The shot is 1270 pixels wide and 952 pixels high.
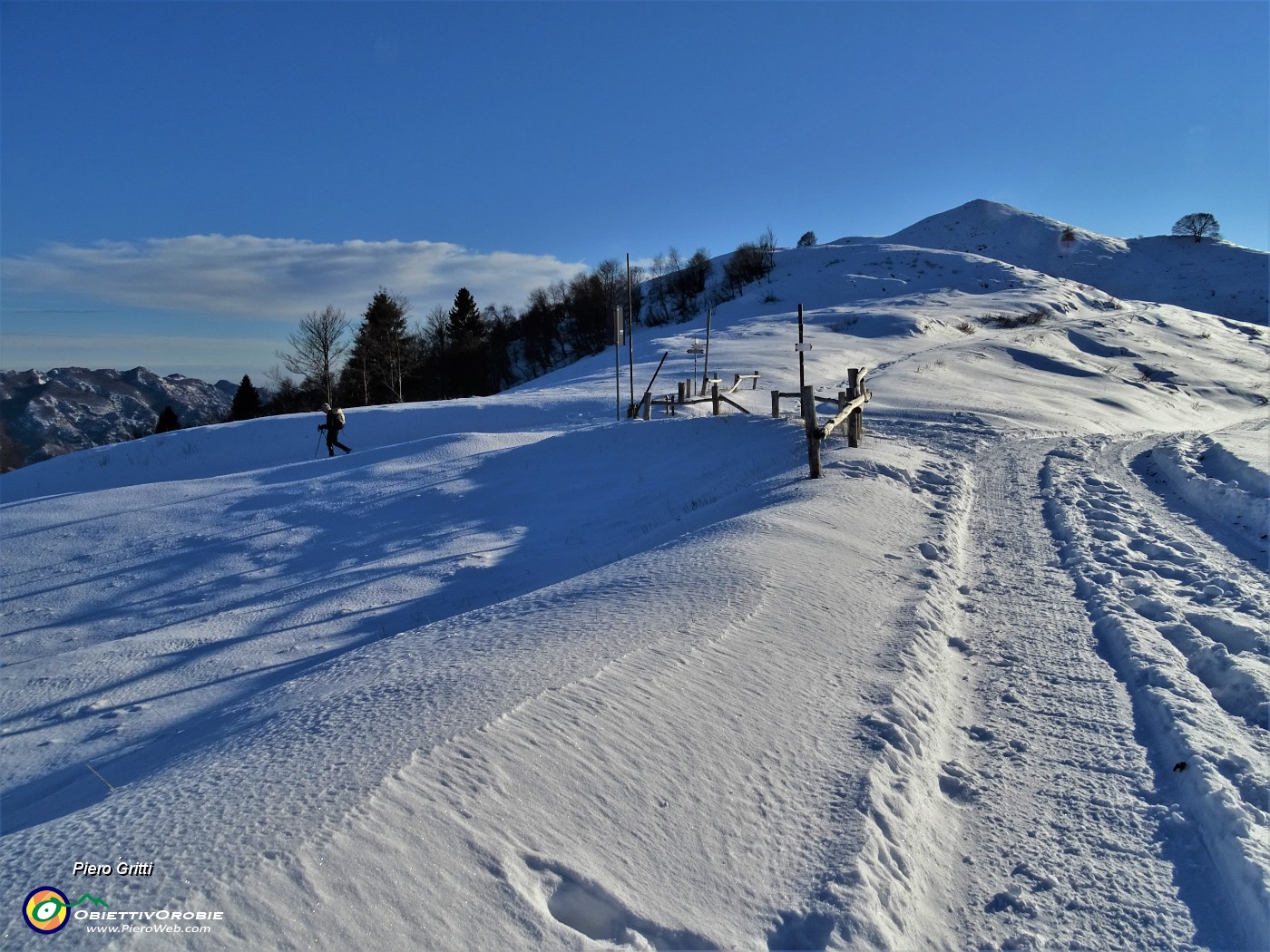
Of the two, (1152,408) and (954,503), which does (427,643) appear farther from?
(1152,408)

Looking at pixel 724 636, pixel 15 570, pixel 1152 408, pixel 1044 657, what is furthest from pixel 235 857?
pixel 1152 408

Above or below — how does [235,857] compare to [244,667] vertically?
above

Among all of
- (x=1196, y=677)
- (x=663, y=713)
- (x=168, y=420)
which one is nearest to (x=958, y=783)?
(x=663, y=713)

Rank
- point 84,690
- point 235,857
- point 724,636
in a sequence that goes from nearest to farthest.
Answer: point 235,857 < point 724,636 < point 84,690

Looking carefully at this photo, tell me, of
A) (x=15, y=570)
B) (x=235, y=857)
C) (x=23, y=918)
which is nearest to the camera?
(x=23, y=918)

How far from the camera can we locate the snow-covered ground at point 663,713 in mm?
2971

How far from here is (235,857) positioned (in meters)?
2.81

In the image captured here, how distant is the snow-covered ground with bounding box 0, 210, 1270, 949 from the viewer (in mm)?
2971

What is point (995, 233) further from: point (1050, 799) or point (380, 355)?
point (1050, 799)

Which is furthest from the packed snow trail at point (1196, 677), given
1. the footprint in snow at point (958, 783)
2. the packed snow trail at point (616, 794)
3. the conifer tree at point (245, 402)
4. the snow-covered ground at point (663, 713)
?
the conifer tree at point (245, 402)

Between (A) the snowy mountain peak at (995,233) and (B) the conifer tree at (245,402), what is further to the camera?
(A) the snowy mountain peak at (995,233)

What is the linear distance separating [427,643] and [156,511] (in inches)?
335

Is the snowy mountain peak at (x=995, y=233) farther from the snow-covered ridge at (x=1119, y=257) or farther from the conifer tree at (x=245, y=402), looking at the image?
the conifer tree at (x=245, y=402)

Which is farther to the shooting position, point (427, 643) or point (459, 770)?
point (427, 643)
